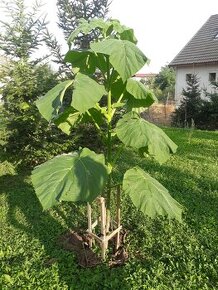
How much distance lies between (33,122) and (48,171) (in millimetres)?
3217

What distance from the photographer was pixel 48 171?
246 centimetres

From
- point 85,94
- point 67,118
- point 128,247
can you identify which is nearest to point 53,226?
point 128,247

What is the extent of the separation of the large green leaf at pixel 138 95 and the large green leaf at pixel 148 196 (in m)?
0.56

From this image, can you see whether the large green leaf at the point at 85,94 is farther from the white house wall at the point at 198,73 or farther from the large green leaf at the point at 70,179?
the white house wall at the point at 198,73

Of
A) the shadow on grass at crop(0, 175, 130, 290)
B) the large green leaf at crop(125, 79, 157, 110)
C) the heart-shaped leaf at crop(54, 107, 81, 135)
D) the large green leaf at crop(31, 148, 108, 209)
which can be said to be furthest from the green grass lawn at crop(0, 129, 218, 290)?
the large green leaf at crop(125, 79, 157, 110)

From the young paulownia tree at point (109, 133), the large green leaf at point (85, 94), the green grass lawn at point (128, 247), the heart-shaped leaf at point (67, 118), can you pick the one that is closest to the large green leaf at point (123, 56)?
the young paulownia tree at point (109, 133)

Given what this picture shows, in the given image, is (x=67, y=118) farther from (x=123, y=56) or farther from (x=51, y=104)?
(x=123, y=56)

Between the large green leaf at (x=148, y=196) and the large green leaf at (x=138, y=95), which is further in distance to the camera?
the large green leaf at (x=138, y=95)

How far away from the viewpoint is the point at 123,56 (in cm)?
231

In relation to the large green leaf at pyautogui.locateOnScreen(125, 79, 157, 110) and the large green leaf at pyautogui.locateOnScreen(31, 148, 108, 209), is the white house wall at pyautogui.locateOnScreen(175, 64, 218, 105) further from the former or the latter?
the large green leaf at pyautogui.locateOnScreen(31, 148, 108, 209)

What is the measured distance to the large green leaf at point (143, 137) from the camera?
2.46 meters

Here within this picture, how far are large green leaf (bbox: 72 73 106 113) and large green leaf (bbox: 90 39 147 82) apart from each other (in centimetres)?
22

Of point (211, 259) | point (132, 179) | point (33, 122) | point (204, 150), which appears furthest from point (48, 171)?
point (204, 150)

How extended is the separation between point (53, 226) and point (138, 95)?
84.9 inches
